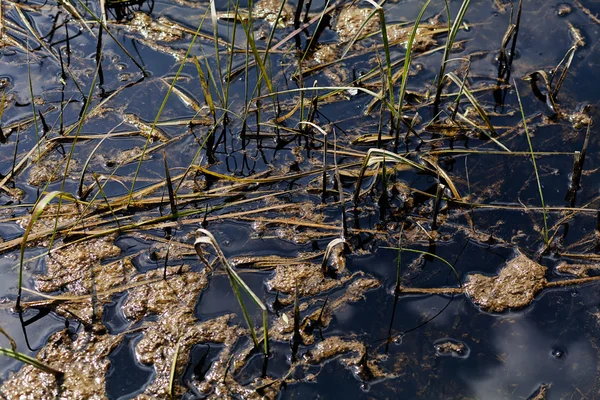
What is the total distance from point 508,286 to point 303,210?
2.66 ft

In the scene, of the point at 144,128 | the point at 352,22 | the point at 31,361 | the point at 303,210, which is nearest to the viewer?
the point at 31,361

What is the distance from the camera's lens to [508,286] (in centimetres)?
221

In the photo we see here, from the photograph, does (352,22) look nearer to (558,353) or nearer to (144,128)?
(144,128)

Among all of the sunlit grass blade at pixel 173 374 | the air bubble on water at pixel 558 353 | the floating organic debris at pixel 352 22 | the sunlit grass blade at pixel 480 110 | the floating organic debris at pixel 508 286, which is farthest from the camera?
the floating organic debris at pixel 352 22

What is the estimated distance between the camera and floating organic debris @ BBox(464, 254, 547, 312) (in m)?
2.18

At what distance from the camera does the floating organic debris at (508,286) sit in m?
2.18

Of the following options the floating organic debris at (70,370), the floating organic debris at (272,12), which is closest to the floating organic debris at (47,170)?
the floating organic debris at (70,370)

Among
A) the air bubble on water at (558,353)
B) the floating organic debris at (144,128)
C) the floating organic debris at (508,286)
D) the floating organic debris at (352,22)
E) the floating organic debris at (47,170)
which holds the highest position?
the floating organic debris at (352,22)

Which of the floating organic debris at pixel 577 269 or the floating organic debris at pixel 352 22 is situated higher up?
the floating organic debris at pixel 352 22

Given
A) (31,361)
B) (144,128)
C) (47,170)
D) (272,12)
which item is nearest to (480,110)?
(272,12)

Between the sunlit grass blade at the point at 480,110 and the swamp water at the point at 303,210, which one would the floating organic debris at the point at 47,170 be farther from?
the sunlit grass blade at the point at 480,110

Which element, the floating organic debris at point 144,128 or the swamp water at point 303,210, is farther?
the floating organic debris at point 144,128

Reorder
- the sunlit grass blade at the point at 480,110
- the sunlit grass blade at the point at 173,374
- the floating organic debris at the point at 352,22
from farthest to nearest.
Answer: the floating organic debris at the point at 352,22, the sunlit grass blade at the point at 480,110, the sunlit grass blade at the point at 173,374

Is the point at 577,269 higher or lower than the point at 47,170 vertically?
lower
